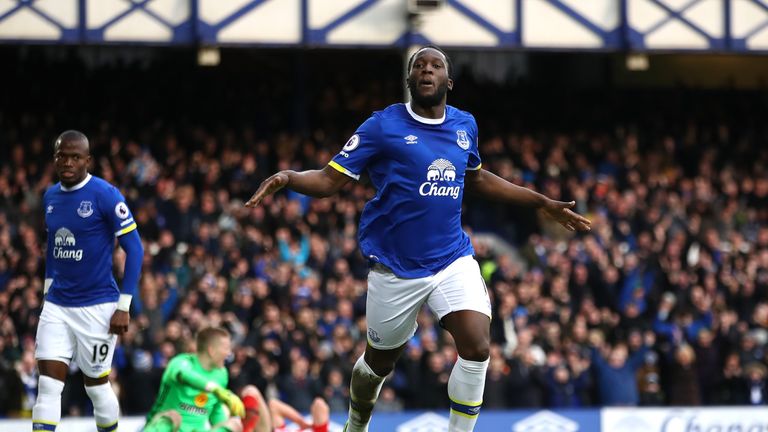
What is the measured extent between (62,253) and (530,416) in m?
6.97

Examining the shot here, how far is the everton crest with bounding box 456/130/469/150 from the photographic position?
343 inches

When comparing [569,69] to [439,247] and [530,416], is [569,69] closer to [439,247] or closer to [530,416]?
[530,416]

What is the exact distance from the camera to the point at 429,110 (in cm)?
866

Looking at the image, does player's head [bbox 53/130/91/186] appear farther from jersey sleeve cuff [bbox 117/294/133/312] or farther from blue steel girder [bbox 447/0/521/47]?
blue steel girder [bbox 447/0/521/47]

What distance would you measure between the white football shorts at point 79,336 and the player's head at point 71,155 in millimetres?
986

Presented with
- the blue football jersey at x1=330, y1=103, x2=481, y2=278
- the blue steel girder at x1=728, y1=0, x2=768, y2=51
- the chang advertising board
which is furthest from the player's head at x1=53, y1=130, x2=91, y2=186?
the blue steel girder at x1=728, y1=0, x2=768, y2=51

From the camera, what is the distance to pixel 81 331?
10.3 metres

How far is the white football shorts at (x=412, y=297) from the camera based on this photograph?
8578mm

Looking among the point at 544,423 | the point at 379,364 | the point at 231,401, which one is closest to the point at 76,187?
the point at 231,401

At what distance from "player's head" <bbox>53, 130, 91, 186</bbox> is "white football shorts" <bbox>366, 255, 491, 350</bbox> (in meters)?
2.60

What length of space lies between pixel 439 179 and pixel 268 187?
127 centimetres

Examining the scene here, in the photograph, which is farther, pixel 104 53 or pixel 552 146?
pixel 104 53

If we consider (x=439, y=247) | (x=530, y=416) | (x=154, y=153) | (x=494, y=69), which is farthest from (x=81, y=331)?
(x=494, y=69)

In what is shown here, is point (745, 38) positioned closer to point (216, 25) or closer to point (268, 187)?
point (216, 25)
